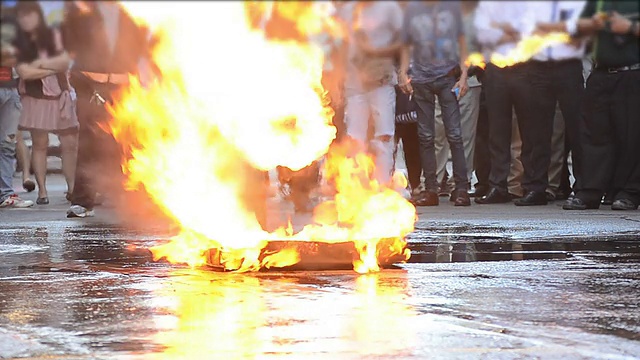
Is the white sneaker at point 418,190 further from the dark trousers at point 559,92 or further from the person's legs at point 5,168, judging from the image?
the person's legs at point 5,168

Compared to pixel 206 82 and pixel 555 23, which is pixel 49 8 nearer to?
pixel 555 23

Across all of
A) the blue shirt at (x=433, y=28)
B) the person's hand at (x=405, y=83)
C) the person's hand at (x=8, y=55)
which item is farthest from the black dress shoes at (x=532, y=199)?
the person's hand at (x=8, y=55)

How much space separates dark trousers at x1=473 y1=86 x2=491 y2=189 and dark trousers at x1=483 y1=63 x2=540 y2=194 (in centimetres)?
90

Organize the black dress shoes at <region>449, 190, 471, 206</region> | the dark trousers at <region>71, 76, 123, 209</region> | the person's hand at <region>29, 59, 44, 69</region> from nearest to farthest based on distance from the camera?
the person's hand at <region>29, 59, 44, 69</region>, the dark trousers at <region>71, 76, 123, 209</region>, the black dress shoes at <region>449, 190, 471, 206</region>

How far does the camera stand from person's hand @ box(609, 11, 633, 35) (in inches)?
194

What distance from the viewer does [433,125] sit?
40.5 feet

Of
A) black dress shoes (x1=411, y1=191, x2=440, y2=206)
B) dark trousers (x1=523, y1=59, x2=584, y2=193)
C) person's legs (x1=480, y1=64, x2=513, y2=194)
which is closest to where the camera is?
dark trousers (x1=523, y1=59, x2=584, y2=193)

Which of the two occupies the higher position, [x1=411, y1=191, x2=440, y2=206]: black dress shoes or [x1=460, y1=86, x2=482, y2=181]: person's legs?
[x1=460, y1=86, x2=482, y2=181]: person's legs

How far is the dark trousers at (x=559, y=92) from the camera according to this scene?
11281 millimetres

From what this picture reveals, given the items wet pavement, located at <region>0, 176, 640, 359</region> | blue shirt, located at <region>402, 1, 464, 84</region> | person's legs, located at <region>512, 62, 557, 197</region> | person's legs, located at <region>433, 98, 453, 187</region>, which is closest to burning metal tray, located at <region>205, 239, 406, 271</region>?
wet pavement, located at <region>0, 176, 640, 359</region>

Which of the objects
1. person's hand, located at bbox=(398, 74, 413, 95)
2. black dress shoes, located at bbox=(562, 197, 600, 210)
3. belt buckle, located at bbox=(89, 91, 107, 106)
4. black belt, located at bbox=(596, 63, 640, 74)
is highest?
black belt, located at bbox=(596, 63, 640, 74)

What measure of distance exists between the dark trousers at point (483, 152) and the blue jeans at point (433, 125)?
4.55 feet

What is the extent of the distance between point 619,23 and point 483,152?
9115mm

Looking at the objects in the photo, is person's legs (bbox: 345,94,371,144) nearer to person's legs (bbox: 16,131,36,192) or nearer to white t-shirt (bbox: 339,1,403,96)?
white t-shirt (bbox: 339,1,403,96)
